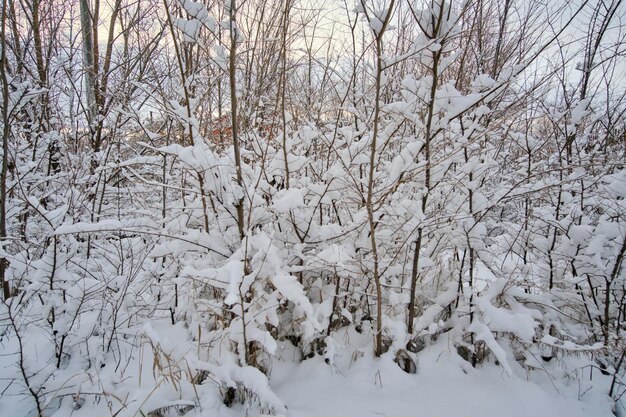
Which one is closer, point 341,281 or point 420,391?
point 420,391

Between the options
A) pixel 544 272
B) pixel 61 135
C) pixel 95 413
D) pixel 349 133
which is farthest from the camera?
pixel 61 135

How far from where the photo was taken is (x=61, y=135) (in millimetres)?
2559

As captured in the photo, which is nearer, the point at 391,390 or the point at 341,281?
the point at 391,390

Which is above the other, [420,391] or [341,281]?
[341,281]

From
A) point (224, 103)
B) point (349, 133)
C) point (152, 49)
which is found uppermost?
point (152, 49)

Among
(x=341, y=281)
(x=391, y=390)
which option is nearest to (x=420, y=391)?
(x=391, y=390)

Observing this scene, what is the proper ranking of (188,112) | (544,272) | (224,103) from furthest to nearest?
(224,103) → (544,272) → (188,112)

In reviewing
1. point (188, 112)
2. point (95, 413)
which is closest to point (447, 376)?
point (95, 413)

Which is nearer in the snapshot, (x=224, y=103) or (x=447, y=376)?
(x=447, y=376)

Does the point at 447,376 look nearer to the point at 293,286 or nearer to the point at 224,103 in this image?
the point at 293,286

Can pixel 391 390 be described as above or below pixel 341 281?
below

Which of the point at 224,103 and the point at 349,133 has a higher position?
the point at 224,103

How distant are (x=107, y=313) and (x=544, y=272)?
2.71m

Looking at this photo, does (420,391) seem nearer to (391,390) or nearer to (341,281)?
(391,390)
